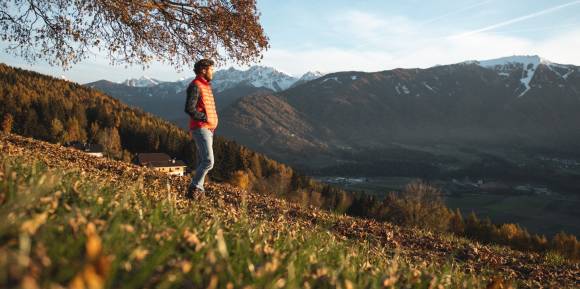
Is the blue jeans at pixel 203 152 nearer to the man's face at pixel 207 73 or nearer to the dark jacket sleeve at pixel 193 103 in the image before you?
the dark jacket sleeve at pixel 193 103

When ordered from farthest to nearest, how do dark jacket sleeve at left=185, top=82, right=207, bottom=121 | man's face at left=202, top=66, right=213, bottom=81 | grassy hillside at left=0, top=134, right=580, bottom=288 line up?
man's face at left=202, top=66, right=213, bottom=81 < dark jacket sleeve at left=185, top=82, right=207, bottom=121 < grassy hillside at left=0, top=134, right=580, bottom=288

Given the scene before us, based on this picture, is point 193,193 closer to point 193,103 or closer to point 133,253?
point 193,103

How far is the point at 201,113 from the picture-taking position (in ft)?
35.6

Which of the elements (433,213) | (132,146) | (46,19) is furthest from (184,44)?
(132,146)

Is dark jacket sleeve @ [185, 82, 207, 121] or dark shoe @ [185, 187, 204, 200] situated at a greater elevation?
dark jacket sleeve @ [185, 82, 207, 121]

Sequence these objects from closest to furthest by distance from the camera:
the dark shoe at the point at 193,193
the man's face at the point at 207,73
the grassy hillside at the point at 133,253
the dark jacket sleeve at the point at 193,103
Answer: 1. the grassy hillside at the point at 133,253
2. the dark jacket sleeve at the point at 193,103
3. the man's face at the point at 207,73
4. the dark shoe at the point at 193,193

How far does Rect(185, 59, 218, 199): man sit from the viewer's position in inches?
426

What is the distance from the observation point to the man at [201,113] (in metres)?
10.8

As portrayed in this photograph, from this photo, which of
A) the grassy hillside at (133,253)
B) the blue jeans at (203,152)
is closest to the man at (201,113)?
the blue jeans at (203,152)

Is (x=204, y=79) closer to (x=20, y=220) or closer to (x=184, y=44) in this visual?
(x=184, y=44)

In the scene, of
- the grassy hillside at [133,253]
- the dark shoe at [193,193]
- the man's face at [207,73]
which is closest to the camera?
the grassy hillside at [133,253]

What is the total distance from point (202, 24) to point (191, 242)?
40.1ft

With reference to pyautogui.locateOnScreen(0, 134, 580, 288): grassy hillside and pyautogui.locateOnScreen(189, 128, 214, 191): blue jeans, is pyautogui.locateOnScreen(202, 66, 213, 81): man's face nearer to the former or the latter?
pyautogui.locateOnScreen(189, 128, 214, 191): blue jeans

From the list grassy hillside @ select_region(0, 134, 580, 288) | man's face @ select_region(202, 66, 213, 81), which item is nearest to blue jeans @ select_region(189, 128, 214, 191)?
man's face @ select_region(202, 66, 213, 81)
